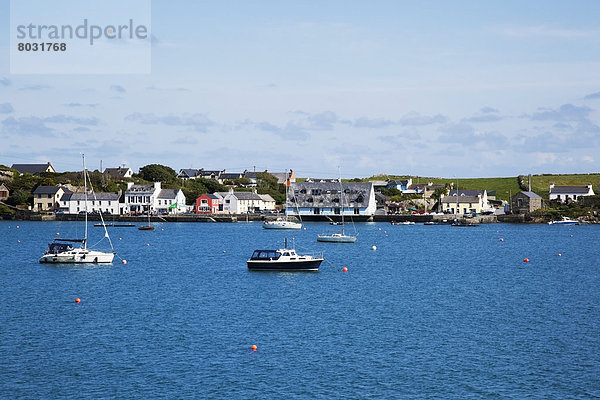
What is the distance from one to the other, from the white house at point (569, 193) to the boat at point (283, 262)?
426ft

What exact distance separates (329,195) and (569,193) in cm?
6176

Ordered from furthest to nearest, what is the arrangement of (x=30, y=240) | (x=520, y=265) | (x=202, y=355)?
(x=30, y=240) → (x=520, y=265) → (x=202, y=355)

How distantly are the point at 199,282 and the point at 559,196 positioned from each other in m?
140

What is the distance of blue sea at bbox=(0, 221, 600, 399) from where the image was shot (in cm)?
3061

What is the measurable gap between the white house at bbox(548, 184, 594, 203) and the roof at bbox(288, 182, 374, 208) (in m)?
50.1

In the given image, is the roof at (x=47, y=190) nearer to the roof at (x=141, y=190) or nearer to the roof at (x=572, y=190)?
the roof at (x=141, y=190)

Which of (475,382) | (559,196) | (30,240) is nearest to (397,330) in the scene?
(475,382)

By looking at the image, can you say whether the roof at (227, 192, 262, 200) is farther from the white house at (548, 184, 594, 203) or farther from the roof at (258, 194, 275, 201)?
the white house at (548, 184, 594, 203)

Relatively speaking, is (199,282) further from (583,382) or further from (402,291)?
(583,382)

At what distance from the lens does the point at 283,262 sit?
63406 millimetres

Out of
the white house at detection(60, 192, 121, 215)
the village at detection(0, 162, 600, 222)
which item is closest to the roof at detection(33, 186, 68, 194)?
the village at detection(0, 162, 600, 222)

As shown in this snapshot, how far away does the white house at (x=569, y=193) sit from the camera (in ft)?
579

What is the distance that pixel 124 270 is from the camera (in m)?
69.1

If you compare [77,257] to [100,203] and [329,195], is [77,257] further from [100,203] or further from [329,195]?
[100,203]
